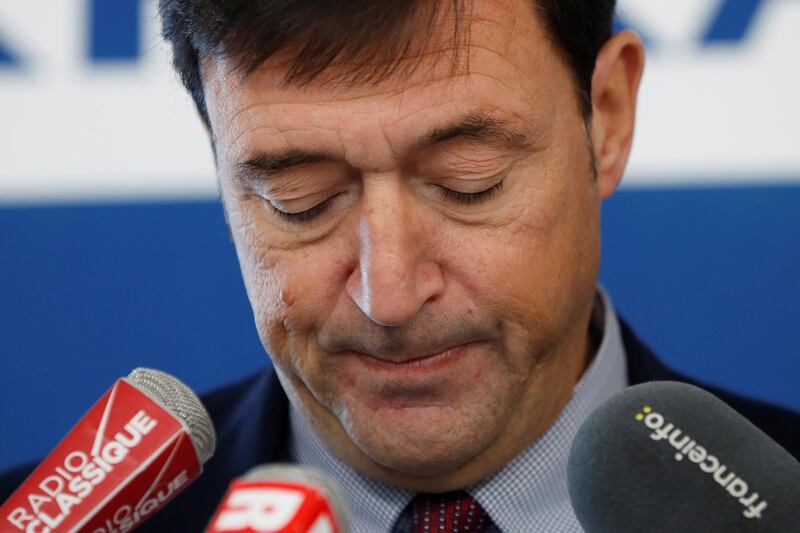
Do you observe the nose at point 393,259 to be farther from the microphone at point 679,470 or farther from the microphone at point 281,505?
the microphone at point 281,505

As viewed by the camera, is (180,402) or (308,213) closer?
(180,402)

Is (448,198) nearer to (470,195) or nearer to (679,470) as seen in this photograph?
(470,195)

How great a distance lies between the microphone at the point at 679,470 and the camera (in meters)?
0.88

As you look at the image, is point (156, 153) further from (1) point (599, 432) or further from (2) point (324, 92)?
(1) point (599, 432)

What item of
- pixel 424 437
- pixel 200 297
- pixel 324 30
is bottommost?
pixel 200 297

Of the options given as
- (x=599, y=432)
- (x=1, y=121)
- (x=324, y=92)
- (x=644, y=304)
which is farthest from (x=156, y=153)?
(x=599, y=432)

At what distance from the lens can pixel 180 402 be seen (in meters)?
1.12

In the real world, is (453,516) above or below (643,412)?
below

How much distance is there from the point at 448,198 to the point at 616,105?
359 mm

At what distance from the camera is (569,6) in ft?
4.83

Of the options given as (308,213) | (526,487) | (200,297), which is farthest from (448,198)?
(200,297)

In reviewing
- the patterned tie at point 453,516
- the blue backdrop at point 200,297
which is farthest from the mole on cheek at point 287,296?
the blue backdrop at point 200,297

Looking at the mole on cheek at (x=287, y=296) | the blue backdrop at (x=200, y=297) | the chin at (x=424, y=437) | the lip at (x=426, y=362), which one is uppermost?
the mole on cheek at (x=287, y=296)

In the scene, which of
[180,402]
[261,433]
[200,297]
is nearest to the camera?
[180,402]
